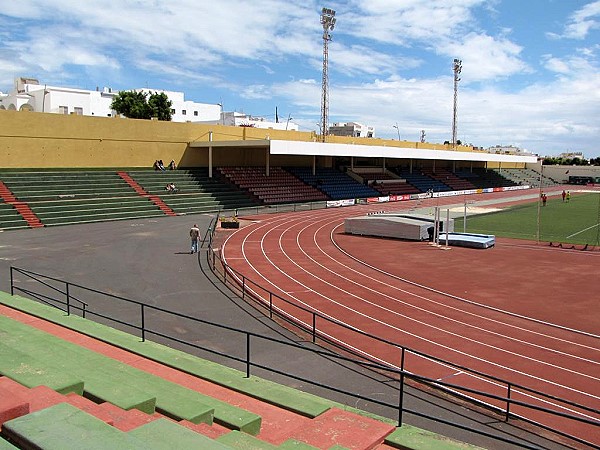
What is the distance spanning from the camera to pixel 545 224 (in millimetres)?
41500

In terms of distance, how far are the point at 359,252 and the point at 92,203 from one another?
21.9 m

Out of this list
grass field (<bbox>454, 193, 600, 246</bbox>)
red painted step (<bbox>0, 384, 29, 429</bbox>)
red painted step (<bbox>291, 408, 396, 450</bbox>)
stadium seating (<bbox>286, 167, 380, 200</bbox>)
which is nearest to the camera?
red painted step (<bbox>0, 384, 29, 429</bbox>)

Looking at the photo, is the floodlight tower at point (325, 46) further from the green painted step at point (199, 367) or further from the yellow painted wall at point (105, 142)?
the green painted step at point (199, 367)

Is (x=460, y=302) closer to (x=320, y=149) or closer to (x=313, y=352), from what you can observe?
(x=313, y=352)

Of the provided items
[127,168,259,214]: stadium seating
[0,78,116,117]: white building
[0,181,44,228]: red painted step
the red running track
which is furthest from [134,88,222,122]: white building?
the red running track

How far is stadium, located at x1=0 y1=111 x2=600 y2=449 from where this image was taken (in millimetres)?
6785

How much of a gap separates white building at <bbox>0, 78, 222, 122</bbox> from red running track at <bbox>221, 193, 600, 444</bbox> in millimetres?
53350

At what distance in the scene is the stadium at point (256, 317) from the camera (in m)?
6.79

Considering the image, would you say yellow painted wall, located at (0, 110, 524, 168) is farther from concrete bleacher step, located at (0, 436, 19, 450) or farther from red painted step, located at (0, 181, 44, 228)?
concrete bleacher step, located at (0, 436, 19, 450)

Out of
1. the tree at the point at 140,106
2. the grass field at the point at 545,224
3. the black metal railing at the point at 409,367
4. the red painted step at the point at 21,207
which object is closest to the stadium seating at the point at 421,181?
the grass field at the point at 545,224

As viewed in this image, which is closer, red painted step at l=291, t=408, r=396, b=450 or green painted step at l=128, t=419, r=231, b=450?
→ green painted step at l=128, t=419, r=231, b=450

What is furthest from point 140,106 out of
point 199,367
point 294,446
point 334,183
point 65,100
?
point 294,446

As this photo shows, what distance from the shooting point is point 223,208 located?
45938mm

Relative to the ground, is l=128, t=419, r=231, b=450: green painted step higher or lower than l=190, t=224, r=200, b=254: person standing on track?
higher
